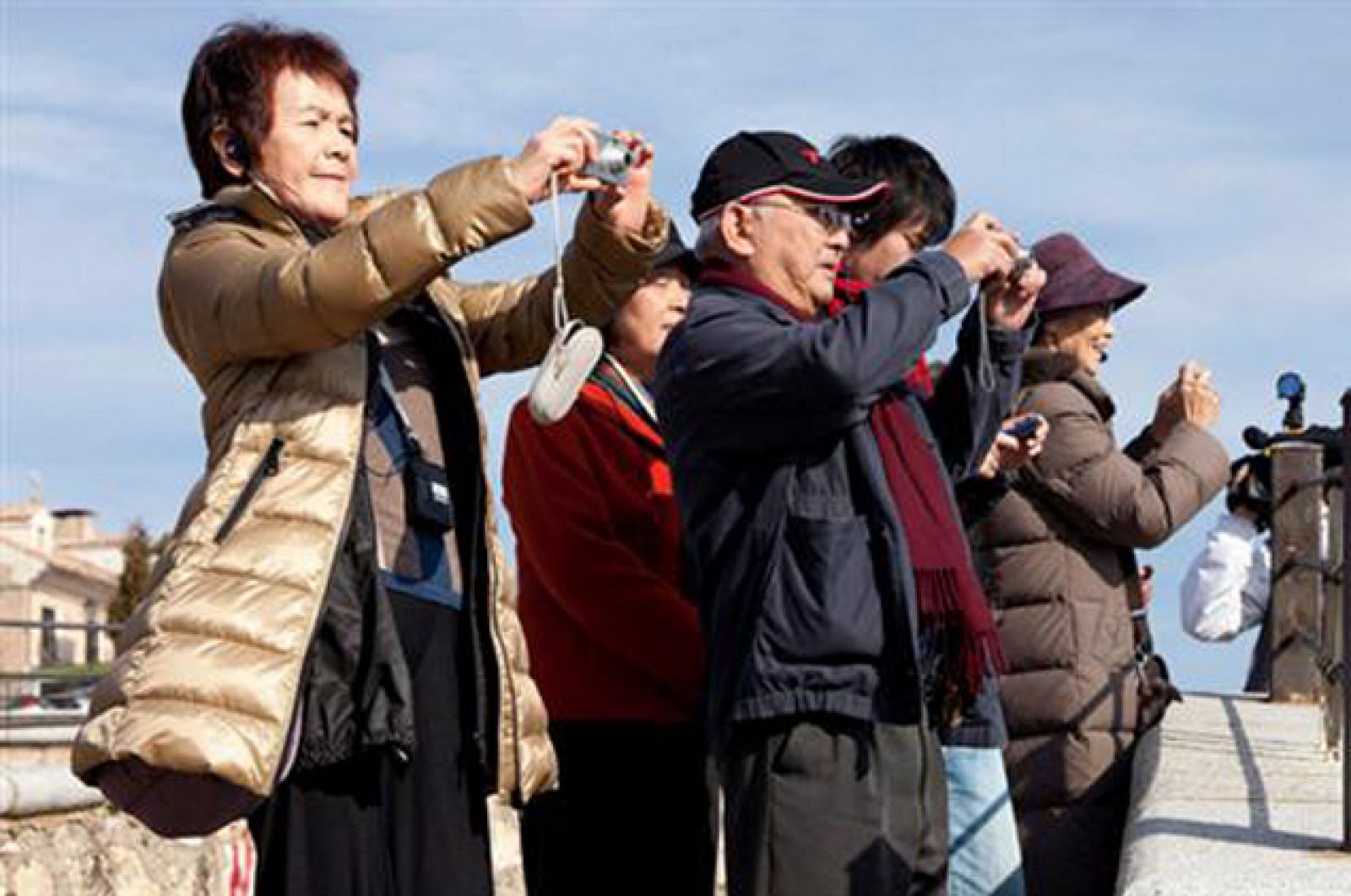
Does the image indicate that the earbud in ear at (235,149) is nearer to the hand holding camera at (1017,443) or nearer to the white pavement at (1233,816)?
the hand holding camera at (1017,443)

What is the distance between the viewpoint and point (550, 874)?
478 cm

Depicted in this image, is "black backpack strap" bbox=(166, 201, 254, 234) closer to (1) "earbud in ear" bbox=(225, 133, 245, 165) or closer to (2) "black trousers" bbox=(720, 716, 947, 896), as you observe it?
(1) "earbud in ear" bbox=(225, 133, 245, 165)

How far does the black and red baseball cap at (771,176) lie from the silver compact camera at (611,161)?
0.53m

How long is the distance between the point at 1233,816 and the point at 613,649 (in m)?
1.46

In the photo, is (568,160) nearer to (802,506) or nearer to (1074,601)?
(802,506)

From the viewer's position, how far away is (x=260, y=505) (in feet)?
10.7

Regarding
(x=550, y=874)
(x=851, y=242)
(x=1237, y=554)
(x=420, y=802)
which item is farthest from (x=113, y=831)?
(x=1237, y=554)

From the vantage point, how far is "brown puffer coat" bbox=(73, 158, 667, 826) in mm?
3145

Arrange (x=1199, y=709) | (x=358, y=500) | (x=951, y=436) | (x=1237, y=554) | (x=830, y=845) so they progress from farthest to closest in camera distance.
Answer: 1. (x=1237, y=554)
2. (x=1199, y=709)
3. (x=951, y=436)
4. (x=830, y=845)
5. (x=358, y=500)

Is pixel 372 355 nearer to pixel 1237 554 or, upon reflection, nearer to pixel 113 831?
pixel 113 831

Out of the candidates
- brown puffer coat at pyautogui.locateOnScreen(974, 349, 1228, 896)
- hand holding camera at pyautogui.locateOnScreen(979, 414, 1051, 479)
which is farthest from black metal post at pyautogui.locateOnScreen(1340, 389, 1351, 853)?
hand holding camera at pyautogui.locateOnScreen(979, 414, 1051, 479)

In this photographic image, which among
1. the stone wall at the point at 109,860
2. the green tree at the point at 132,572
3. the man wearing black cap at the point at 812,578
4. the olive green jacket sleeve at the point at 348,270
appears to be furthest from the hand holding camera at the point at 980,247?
the green tree at the point at 132,572

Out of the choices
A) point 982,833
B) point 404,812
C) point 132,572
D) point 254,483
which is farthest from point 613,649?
point 132,572

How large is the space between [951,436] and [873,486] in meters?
0.71
